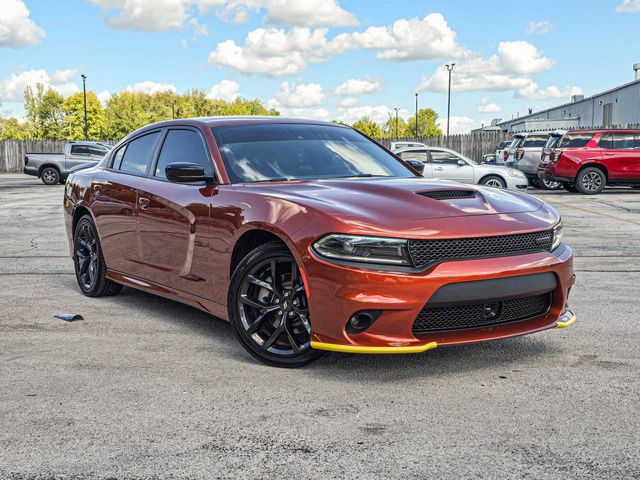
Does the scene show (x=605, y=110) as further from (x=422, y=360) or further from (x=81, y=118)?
(x=81, y=118)

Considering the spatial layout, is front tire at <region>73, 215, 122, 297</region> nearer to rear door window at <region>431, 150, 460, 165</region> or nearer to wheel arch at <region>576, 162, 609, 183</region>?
rear door window at <region>431, 150, 460, 165</region>

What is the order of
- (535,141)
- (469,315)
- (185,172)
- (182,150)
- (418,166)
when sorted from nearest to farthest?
1. (469,315)
2. (185,172)
3. (182,150)
4. (418,166)
5. (535,141)

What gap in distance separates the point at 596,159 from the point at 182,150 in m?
18.5

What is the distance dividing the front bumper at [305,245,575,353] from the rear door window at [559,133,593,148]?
61.4ft

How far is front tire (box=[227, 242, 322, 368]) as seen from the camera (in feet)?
14.6

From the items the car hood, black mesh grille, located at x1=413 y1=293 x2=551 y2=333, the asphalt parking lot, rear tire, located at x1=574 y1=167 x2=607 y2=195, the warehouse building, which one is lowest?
the asphalt parking lot

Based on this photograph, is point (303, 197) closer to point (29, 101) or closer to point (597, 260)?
point (597, 260)

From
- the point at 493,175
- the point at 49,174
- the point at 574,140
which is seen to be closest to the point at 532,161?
the point at 574,140

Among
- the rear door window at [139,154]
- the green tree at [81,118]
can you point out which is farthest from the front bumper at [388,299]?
the green tree at [81,118]

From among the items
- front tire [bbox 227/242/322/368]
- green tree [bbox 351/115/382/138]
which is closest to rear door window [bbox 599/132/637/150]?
front tire [bbox 227/242/322/368]

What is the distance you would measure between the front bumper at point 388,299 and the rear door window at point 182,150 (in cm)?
154

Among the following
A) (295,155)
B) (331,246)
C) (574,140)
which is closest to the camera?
(331,246)

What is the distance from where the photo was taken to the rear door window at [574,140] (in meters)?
22.0

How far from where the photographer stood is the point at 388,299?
4.07 metres
